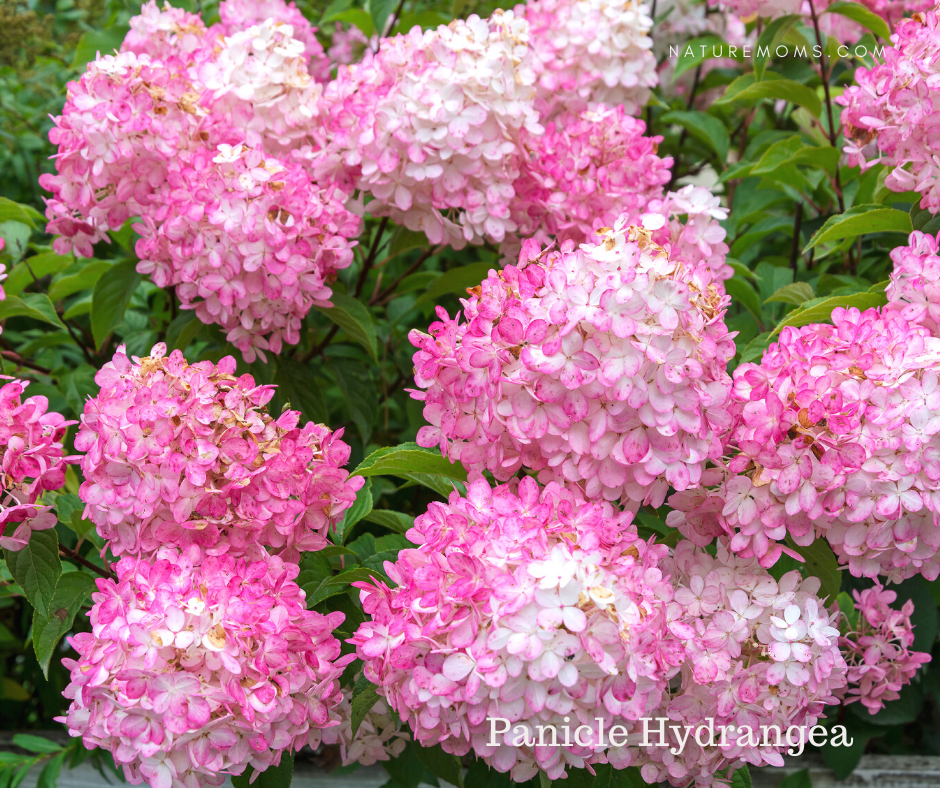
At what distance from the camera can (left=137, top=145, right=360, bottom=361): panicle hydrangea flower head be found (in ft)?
4.06

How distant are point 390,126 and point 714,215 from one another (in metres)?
0.54

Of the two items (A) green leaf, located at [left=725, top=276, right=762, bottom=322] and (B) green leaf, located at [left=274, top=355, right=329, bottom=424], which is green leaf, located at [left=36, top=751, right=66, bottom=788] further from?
(A) green leaf, located at [left=725, top=276, right=762, bottom=322]

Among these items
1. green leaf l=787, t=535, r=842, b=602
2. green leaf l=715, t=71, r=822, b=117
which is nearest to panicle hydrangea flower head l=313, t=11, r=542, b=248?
green leaf l=715, t=71, r=822, b=117

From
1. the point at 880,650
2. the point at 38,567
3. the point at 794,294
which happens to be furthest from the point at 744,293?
the point at 38,567

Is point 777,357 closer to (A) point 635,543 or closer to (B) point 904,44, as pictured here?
(A) point 635,543

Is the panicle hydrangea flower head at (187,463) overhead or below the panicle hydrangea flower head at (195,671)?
overhead

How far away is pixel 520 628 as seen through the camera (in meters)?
0.83

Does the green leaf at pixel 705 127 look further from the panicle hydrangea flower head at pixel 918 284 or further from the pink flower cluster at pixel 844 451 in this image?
the pink flower cluster at pixel 844 451

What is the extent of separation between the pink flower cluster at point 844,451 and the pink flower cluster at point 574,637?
3.6 inches

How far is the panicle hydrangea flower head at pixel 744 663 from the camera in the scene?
100cm

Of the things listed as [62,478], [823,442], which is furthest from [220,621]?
[823,442]

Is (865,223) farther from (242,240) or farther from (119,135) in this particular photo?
(119,135)

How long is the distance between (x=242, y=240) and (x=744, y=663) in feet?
2.97

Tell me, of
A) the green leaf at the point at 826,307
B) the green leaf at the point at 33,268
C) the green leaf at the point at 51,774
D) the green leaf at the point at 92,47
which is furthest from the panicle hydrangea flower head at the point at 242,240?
the green leaf at the point at 51,774
